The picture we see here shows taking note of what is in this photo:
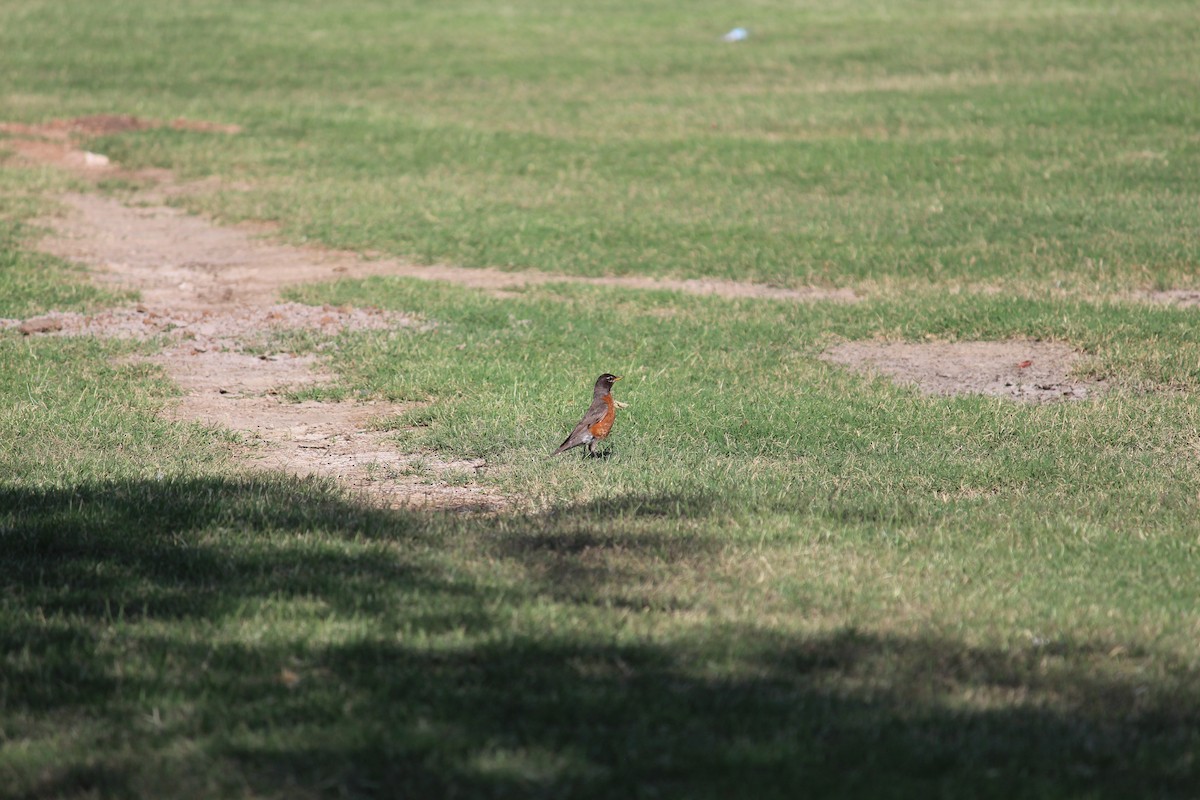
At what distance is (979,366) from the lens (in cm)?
1021

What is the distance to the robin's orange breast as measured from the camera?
304 inches

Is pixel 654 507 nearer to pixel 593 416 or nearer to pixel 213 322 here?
pixel 593 416

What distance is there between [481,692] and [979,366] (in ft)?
21.6

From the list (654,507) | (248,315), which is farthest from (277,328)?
(654,507)

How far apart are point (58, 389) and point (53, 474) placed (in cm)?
212

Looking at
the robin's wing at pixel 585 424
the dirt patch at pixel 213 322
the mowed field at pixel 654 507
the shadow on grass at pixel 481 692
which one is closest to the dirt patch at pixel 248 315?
the dirt patch at pixel 213 322

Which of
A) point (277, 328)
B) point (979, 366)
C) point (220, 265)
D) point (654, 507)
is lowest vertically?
point (979, 366)

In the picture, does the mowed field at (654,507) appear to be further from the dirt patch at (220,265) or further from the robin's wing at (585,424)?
the dirt patch at (220,265)

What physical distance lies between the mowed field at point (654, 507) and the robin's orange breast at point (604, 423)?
9.7 inches

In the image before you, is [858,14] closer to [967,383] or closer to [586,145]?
[586,145]

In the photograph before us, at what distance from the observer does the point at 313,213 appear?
638 inches

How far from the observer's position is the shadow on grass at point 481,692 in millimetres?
4086

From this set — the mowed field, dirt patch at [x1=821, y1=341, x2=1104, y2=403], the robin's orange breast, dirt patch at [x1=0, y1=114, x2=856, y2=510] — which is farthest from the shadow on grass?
dirt patch at [x1=821, y1=341, x2=1104, y2=403]

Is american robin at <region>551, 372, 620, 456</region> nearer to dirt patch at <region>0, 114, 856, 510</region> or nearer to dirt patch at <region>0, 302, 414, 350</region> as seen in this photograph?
dirt patch at <region>0, 114, 856, 510</region>
